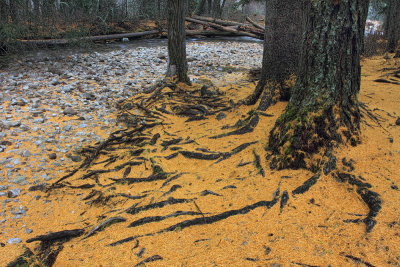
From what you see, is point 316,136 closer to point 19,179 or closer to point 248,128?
point 248,128

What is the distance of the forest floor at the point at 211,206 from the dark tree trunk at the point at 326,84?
0.18m

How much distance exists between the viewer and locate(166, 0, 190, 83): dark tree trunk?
20.3 feet

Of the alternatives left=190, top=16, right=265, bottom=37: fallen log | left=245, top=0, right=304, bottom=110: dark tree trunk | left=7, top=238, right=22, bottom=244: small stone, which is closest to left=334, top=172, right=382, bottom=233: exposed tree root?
left=245, top=0, right=304, bottom=110: dark tree trunk

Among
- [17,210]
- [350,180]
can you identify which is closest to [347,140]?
[350,180]

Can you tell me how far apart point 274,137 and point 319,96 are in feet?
2.12

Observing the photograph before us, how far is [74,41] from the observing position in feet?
30.6

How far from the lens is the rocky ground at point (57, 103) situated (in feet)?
11.9

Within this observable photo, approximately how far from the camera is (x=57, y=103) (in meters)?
5.56

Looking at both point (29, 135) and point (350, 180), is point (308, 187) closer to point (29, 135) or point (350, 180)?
point (350, 180)

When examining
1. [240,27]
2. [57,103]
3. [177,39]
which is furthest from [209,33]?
[57,103]

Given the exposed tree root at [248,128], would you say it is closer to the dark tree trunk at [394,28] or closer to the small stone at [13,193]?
the small stone at [13,193]

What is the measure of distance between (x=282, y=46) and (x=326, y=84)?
67.3 inches

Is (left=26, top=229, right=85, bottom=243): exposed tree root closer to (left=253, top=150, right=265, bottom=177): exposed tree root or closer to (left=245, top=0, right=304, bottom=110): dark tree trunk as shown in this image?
(left=253, top=150, right=265, bottom=177): exposed tree root

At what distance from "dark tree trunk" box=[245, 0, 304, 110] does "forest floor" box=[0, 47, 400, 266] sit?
247 mm
